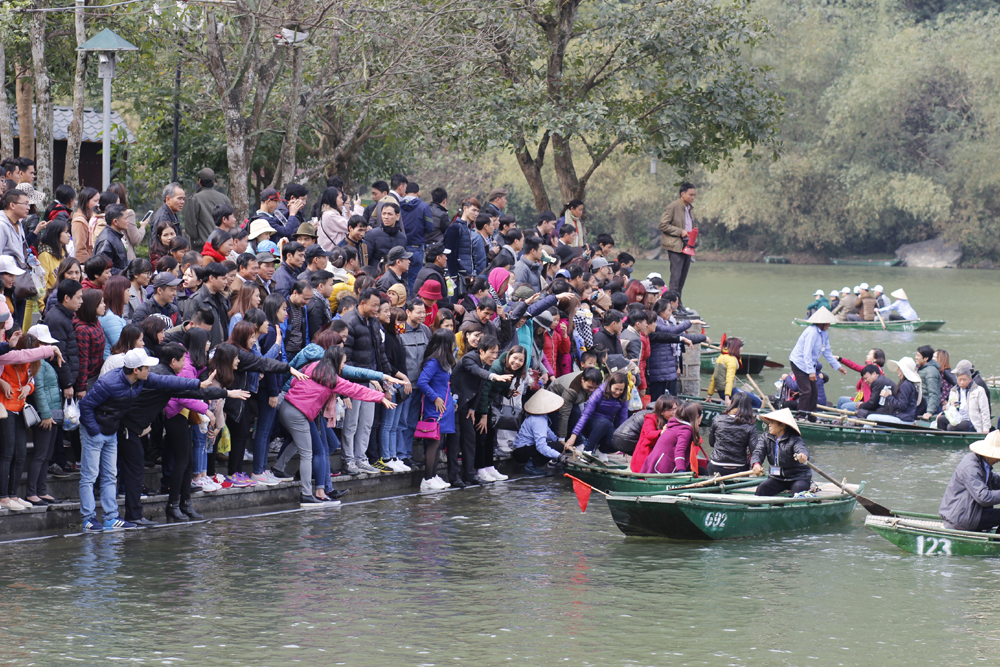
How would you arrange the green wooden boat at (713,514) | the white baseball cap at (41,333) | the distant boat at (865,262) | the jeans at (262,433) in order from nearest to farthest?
1. the white baseball cap at (41,333)
2. the green wooden boat at (713,514)
3. the jeans at (262,433)
4. the distant boat at (865,262)

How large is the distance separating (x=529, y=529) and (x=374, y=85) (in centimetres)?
1078

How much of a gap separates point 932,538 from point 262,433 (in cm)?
608

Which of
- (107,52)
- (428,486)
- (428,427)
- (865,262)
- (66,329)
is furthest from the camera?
(865,262)

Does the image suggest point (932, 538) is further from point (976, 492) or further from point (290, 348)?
point (290, 348)

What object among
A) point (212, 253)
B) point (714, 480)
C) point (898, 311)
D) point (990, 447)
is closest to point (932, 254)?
point (898, 311)

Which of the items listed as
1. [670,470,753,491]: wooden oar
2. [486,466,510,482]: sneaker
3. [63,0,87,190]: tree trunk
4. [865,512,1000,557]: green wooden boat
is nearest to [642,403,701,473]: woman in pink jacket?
[670,470,753,491]: wooden oar

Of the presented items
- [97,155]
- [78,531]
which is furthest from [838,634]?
[97,155]

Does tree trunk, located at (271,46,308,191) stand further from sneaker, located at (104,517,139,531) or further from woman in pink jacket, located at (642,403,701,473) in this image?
sneaker, located at (104,517,139,531)

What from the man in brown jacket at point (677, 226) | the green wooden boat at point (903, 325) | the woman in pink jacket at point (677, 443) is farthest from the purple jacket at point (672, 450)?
the green wooden boat at point (903, 325)

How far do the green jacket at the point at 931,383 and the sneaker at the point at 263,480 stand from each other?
10.1 metres

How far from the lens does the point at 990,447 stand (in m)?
10.2

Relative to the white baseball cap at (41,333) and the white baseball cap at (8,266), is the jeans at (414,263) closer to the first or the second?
the white baseball cap at (8,266)

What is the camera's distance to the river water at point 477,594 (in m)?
8.04

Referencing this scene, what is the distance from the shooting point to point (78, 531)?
10.1 meters
